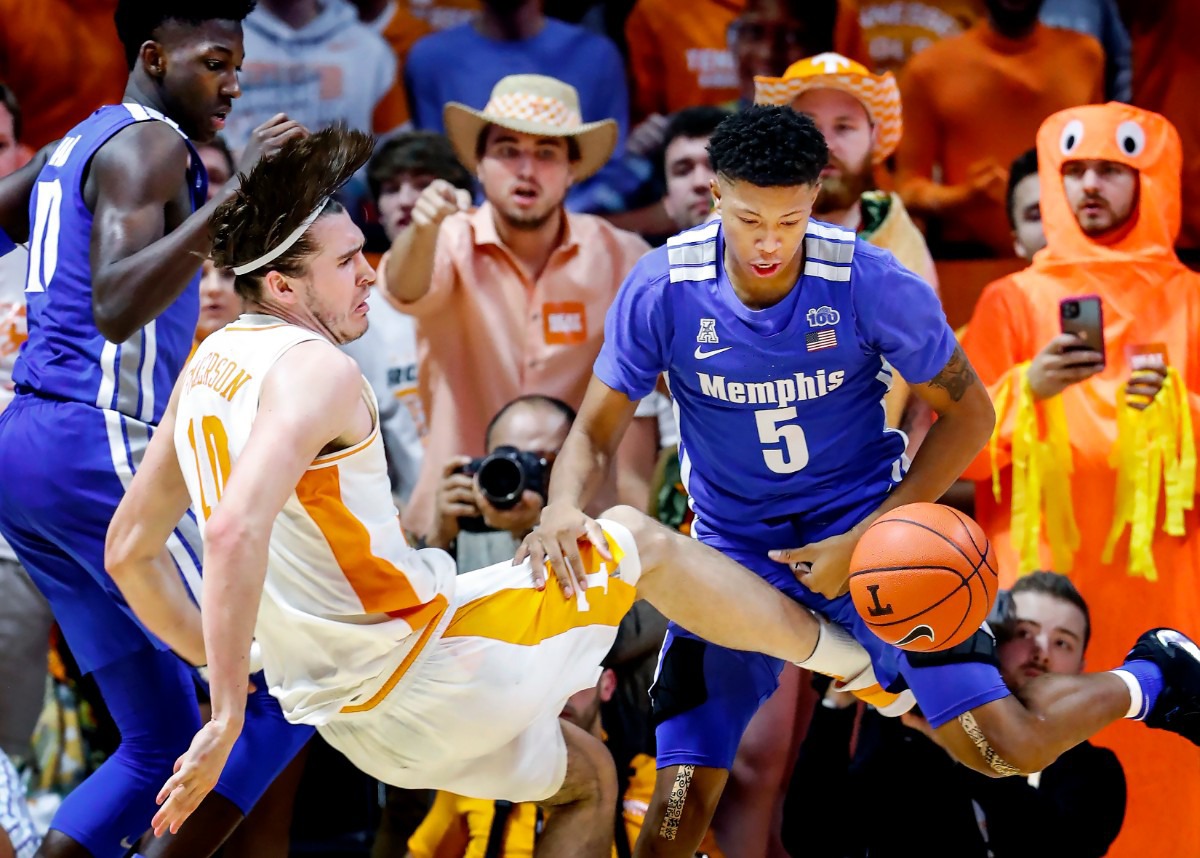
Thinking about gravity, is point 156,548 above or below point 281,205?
below

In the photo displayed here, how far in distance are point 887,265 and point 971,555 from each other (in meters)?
0.70

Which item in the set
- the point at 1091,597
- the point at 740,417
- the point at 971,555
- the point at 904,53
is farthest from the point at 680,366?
the point at 904,53

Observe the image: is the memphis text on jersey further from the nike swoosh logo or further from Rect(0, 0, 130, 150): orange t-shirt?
Rect(0, 0, 130, 150): orange t-shirt

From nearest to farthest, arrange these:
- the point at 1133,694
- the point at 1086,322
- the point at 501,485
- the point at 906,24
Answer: the point at 1133,694, the point at 501,485, the point at 1086,322, the point at 906,24

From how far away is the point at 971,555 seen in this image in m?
3.52

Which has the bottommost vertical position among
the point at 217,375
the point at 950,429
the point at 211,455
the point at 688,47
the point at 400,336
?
the point at 400,336

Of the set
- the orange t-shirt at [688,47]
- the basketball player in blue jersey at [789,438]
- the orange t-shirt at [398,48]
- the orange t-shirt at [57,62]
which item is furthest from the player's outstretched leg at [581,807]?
the orange t-shirt at [57,62]

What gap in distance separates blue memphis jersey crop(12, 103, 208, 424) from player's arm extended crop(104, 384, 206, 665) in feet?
1.35

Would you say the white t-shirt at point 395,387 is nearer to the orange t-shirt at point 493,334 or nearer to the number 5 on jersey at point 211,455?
the orange t-shirt at point 493,334

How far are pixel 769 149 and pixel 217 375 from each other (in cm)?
131

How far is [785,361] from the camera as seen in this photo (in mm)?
3717

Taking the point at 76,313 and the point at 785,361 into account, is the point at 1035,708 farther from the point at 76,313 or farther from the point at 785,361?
the point at 76,313

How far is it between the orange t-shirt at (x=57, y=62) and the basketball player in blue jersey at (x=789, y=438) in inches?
119

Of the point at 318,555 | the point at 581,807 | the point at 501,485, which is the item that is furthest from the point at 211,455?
the point at 501,485
